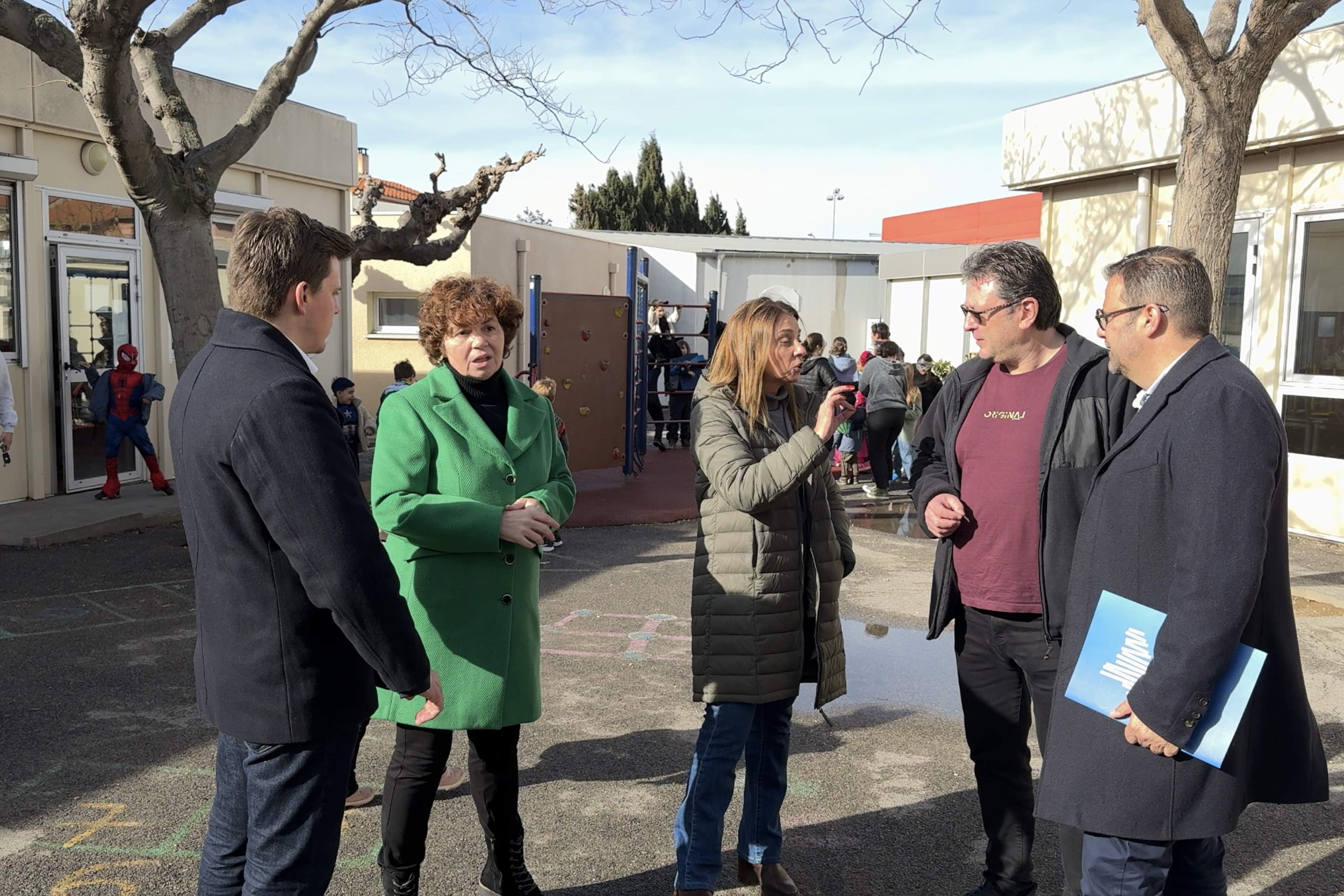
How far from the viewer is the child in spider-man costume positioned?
11289 mm

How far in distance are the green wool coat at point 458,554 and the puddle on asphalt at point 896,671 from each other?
236 centimetres

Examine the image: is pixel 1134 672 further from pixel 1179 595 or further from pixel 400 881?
pixel 400 881

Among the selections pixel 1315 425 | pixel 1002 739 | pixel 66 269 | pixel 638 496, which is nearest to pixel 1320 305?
pixel 1315 425

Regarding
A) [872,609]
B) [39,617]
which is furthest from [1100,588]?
[39,617]

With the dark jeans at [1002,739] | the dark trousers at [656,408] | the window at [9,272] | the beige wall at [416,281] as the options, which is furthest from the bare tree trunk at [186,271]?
the beige wall at [416,281]

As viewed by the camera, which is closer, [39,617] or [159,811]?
[159,811]

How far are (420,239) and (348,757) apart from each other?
11556 mm

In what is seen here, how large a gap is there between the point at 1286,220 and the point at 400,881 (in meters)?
10.3

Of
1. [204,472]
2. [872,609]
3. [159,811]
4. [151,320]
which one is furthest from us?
[151,320]

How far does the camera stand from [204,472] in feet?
7.68

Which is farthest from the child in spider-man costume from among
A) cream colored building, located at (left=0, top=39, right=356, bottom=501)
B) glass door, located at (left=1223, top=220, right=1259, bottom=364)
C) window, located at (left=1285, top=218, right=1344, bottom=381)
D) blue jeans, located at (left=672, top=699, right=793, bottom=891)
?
window, located at (left=1285, top=218, right=1344, bottom=381)

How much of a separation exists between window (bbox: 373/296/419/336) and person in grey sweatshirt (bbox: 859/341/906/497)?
1098 centimetres

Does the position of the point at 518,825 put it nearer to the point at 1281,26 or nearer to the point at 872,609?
the point at 872,609

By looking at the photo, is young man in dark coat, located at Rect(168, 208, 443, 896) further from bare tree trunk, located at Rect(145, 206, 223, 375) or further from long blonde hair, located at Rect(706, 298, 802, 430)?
bare tree trunk, located at Rect(145, 206, 223, 375)
